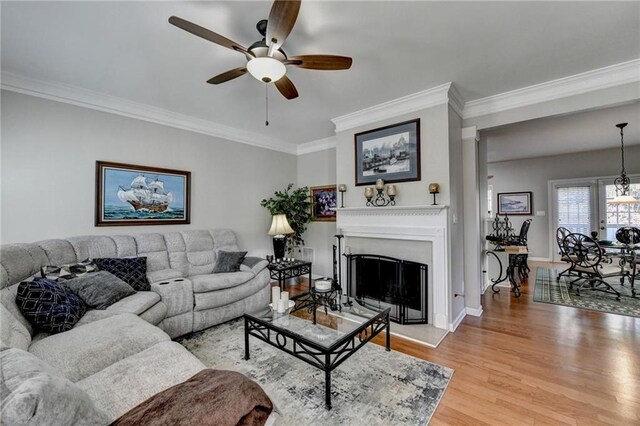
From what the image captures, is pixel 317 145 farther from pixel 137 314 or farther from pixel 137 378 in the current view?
pixel 137 378

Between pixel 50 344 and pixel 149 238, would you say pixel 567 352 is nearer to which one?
pixel 50 344

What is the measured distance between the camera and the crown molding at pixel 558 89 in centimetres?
254

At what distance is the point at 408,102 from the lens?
10.5 ft

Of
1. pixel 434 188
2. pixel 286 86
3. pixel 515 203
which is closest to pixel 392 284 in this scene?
pixel 434 188

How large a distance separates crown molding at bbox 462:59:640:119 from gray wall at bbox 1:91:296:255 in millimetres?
3538

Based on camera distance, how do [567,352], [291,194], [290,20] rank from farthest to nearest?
[291,194] → [567,352] → [290,20]

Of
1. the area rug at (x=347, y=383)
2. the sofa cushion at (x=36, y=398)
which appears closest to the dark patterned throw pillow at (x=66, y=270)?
the area rug at (x=347, y=383)

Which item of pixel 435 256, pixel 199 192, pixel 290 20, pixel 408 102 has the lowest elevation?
pixel 435 256

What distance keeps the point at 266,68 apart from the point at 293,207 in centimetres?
307

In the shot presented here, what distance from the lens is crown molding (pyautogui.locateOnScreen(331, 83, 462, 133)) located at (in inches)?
116

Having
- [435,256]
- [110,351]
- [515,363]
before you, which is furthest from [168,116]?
[515,363]

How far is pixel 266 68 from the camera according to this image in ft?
6.26

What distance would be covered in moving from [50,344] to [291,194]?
12.7 feet

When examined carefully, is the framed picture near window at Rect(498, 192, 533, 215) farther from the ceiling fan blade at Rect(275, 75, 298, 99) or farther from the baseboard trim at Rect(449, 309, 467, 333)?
the ceiling fan blade at Rect(275, 75, 298, 99)
